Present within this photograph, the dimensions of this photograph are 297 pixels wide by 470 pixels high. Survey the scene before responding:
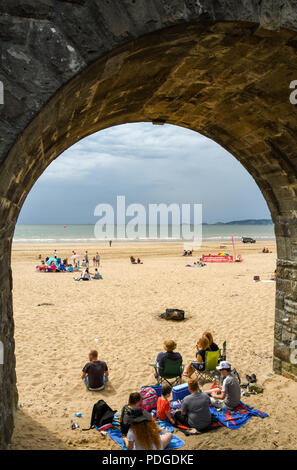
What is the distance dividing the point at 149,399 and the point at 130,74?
5090 millimetres

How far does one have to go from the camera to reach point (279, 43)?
3646 mm

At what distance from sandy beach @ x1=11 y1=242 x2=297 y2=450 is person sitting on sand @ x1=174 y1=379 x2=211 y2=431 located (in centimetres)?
19

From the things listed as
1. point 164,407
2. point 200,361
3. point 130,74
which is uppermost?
point 130,74

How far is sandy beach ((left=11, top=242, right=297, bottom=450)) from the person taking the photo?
5176mm

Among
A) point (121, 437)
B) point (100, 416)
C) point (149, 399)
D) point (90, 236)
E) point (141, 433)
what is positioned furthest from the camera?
point (90, 236)

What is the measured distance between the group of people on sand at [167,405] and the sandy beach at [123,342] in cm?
25

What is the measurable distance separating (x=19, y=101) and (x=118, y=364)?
6.84 m

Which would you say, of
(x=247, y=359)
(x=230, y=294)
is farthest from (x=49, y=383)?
(x=230, y=294)

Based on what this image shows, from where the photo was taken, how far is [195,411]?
5.22 meters

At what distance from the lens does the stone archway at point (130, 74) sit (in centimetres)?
259
